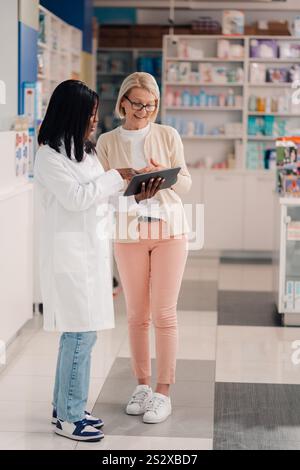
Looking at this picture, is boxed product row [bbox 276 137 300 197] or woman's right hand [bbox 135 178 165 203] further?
boxed product row [bbox 276 137 300 197]

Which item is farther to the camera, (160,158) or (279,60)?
(279,60)

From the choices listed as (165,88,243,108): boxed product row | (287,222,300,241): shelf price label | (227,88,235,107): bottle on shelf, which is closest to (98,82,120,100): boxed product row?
(165,88,243,108): boxed product row

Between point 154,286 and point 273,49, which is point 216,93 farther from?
point 154,286

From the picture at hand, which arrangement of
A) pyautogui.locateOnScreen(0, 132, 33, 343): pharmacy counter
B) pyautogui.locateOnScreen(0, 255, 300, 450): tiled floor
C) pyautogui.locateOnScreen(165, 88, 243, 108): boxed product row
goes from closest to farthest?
pyautogui.locateOnScreen(0, 255, 300, 450): tiled floor < pyautogui.locateOnScreen(0, 132, 33, 343): pharmacy counter < pyautogui.locateOnScreen(165, 88, 243, 108): boxed product row

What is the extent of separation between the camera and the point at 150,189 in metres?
3.55

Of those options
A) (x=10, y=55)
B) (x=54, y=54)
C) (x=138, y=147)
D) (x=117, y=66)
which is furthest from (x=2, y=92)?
(x=117, y=66)

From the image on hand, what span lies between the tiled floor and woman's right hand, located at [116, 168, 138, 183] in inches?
44.4

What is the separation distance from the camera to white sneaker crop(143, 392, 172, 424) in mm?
3895

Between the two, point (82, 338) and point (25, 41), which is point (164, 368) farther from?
point (25, 41)

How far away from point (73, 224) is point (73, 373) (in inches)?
24.8

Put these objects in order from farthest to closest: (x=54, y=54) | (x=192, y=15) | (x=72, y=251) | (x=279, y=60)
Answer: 1. (x=192, y=15)
2. (x=279, y=60)
3. (x=54, y=54)
4. (x=72, y=251)

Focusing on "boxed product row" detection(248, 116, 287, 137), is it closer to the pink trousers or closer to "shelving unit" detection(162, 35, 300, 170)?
"shelving unit" detection(162, 35, 300, 170)

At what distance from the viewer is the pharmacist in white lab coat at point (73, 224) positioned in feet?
11.3

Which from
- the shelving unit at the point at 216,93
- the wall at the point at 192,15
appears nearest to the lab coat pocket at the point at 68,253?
the shelving unit at the point at 216,93
